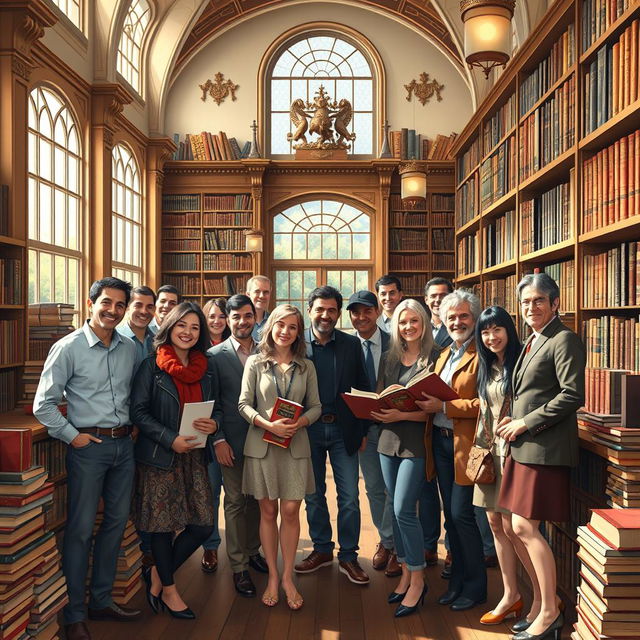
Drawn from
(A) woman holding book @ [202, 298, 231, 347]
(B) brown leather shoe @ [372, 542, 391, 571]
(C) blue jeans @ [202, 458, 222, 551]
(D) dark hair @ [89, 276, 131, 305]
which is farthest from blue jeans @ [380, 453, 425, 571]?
(A) woman holding book @ [202, 298, 231, 347]

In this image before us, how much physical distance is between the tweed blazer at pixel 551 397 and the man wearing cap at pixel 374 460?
1.22m

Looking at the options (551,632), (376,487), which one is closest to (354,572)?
(376,487)

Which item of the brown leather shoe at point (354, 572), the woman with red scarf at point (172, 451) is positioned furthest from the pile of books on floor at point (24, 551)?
the brown leather shoe at point (354, 572)

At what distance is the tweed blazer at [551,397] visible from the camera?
291 cm

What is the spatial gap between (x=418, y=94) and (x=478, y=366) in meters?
8.61

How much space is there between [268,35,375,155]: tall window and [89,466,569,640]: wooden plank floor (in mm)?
8302

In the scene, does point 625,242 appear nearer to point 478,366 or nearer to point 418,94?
point 478,366

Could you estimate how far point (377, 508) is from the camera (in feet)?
14.3

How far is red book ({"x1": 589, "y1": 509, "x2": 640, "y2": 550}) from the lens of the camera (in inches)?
92.6

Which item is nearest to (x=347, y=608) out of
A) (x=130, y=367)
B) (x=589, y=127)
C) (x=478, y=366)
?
(x=478, y=366)

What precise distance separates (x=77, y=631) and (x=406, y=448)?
180 cm

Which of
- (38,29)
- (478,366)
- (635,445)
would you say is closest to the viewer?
(635,445)

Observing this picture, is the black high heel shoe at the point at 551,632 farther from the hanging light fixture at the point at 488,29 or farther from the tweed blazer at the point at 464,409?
the hanging light fixture at the point at 488,29

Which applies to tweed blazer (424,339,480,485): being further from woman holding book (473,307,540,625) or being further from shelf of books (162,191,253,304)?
shelf of books (162,191,253,304)
